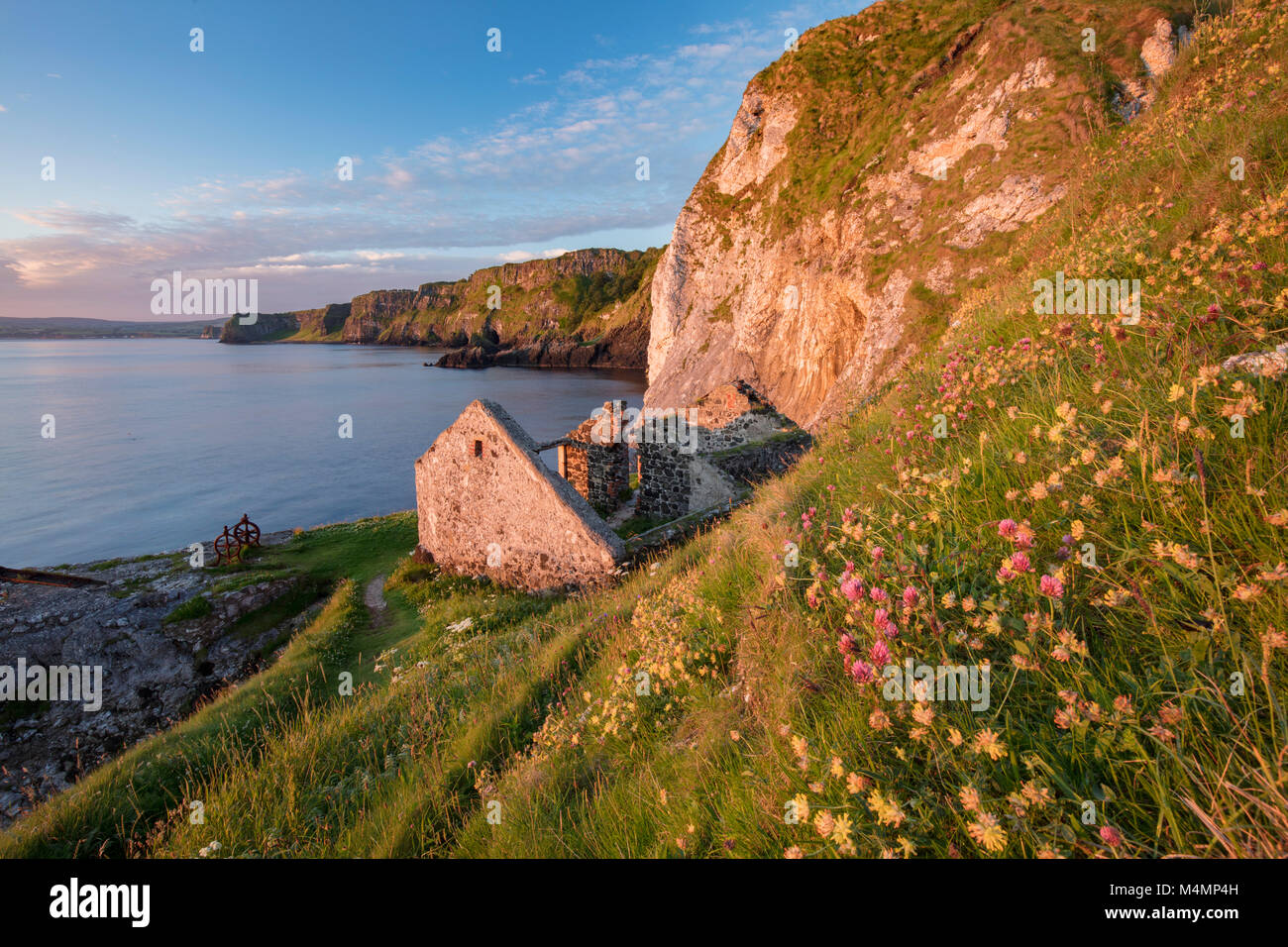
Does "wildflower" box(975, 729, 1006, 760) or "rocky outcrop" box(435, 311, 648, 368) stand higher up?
"rocky outcrop" box(435, 311, 648, 368)

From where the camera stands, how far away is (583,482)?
70.7ft

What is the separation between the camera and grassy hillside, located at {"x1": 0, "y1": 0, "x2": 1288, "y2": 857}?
5.71 feet

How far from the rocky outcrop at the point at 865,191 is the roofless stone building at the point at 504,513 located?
876cm

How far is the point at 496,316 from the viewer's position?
602 feet

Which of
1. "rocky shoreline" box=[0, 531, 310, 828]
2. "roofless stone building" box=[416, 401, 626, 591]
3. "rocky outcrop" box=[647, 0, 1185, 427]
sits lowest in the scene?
"rocky shoreline" box=[0, 531, 310, 828]

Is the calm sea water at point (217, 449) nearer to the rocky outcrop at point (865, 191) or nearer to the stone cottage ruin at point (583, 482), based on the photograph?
the rocky outcrop at point (865, 191)

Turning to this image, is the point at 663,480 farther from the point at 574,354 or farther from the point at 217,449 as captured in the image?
the point at 574,354

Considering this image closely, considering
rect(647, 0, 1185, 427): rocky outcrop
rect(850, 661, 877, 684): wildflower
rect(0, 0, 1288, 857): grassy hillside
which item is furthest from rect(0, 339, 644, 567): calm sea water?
rect(850, 661, 877, 684): wildflower

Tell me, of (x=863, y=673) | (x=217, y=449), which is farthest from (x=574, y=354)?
(x=863, y=673)

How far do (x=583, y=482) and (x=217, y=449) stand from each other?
64425 mm

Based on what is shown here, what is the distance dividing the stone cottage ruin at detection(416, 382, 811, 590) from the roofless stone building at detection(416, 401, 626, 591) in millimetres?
29

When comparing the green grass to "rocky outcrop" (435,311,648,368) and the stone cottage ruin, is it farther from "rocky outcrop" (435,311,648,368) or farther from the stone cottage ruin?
"rocky outcrop" (435,311,648,368)

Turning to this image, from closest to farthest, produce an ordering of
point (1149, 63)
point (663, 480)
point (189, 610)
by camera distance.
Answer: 1. point (189, 610)
2. point (663, 480)
3. point (1149, 63)

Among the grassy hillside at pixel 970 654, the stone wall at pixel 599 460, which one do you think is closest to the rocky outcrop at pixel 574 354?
the stone wall at pixel 599 460
